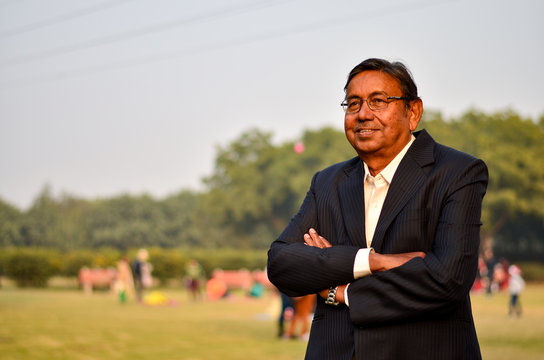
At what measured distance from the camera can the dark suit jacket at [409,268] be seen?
8.86 ft

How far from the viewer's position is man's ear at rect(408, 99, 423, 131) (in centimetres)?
305

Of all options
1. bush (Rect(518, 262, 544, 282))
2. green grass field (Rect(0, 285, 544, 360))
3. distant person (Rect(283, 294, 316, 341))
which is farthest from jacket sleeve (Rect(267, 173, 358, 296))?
bush (Rect(518, 262, 544, 282))

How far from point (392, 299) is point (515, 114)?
2431 inches

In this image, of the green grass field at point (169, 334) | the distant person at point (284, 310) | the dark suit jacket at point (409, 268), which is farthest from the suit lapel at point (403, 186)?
the distant person at point (284, 310)

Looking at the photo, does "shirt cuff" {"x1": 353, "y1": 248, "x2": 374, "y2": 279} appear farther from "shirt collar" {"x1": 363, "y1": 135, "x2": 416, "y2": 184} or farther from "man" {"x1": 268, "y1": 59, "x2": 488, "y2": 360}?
"shirt collar" {"x1": 363, "y1": 135, "x2": 416, "y2": 184}

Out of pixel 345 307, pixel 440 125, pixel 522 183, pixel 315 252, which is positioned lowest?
pixel 345 307

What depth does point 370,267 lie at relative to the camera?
2.81 meters

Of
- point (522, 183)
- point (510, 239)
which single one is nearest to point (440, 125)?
point (522, 183)

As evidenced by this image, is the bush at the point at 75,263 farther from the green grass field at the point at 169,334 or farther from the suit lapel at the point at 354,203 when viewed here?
the suit lapel at the point at 354,203

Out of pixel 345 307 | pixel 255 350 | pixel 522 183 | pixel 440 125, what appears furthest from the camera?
pixel 440 125

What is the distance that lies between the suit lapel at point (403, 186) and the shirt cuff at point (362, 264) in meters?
0.07

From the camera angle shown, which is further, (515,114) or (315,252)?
(515,114)

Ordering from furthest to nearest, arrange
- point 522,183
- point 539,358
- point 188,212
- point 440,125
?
point 188,212
point 440,125
point 522,183
point 539,358

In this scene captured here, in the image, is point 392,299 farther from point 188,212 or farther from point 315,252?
point 188,212
